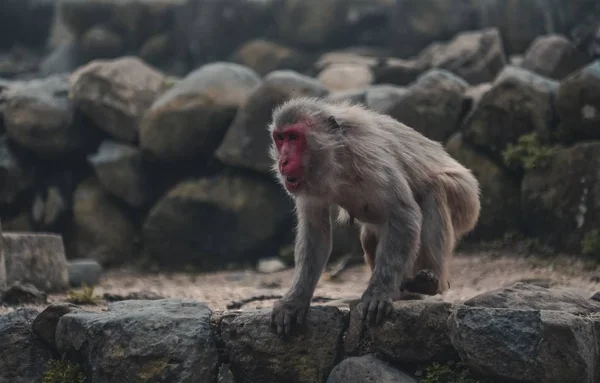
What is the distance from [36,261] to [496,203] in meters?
5.33

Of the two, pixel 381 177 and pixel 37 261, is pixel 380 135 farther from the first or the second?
pixel 37 261

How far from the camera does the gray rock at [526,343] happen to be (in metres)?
4.01

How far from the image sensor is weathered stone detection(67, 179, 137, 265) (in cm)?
1166

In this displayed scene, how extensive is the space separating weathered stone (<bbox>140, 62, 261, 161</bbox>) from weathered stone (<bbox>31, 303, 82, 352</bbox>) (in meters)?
6.51

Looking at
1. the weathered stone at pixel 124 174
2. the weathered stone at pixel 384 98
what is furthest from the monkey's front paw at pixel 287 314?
the weathered stone at pixel 124 174

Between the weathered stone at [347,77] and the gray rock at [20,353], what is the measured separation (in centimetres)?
958

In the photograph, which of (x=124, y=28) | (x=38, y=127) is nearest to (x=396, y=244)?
(x=38, y=127)

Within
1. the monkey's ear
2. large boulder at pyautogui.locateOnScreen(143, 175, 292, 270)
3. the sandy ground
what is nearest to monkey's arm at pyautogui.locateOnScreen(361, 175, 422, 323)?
the monkey's ear

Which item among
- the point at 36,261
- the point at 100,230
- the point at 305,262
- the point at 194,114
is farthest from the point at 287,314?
the point at 100,230

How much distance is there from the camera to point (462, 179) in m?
5.45

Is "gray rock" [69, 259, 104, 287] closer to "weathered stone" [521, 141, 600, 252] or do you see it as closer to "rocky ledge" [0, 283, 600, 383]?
"rocky ledge" [0, 283, 600, 383]

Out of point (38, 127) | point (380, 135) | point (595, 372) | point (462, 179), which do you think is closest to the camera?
point (595, 372)

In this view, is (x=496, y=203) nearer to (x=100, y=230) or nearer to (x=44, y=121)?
(x=100, y=230)

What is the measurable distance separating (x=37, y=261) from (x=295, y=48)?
43.7 feet
